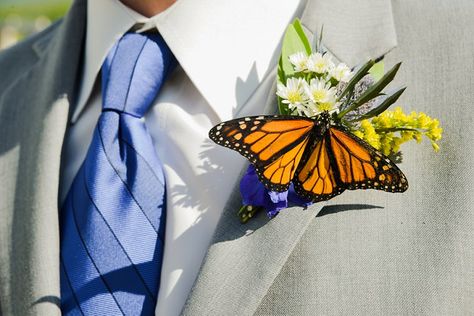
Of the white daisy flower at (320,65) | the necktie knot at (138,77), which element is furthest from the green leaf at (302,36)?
the necktie knot at (138,77)

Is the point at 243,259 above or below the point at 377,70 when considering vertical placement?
below

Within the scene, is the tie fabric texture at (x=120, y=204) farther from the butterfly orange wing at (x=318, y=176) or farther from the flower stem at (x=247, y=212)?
the butterfly orange wing at (x=318, y=176)

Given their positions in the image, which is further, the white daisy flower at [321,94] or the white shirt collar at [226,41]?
the white shirt collar at [226,41]

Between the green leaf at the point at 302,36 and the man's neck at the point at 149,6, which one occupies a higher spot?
the man's neck at the point at 149,6

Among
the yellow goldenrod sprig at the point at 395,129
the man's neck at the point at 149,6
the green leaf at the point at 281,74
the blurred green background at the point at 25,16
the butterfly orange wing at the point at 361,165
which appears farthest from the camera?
the blurred green background at the point at 25,16

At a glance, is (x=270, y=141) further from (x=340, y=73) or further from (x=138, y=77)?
(x=138, y=77)

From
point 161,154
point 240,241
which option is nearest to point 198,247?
point 240,241

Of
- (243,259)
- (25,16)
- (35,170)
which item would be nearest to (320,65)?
(243,259)
